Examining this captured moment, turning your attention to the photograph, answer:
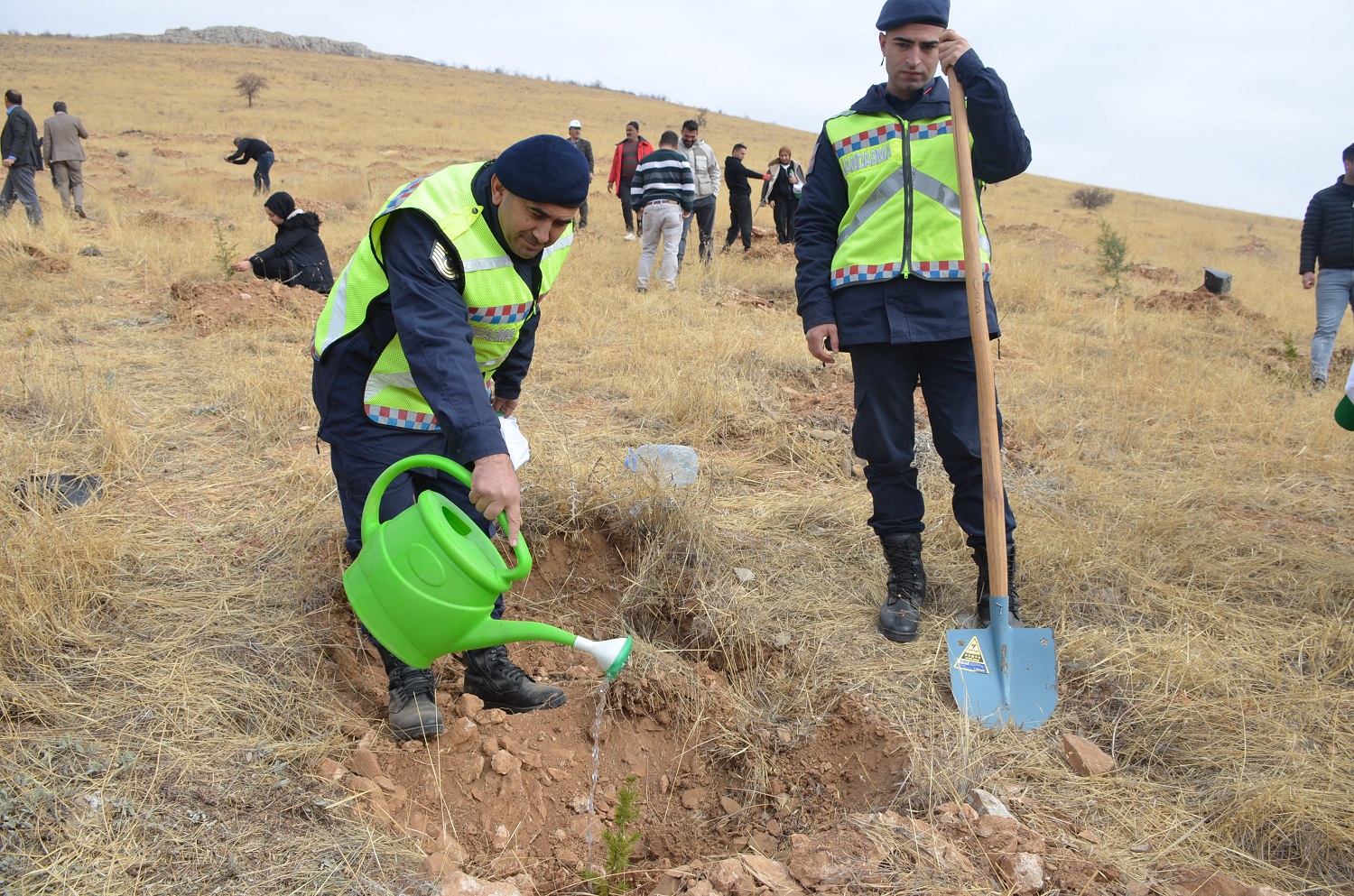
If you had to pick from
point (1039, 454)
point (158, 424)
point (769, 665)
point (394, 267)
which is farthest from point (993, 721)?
point (158, 424)

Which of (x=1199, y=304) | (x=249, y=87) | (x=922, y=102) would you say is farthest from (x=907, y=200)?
(x=249, y=87)

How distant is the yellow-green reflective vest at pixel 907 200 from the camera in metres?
2.46

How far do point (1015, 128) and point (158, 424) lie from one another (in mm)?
3810

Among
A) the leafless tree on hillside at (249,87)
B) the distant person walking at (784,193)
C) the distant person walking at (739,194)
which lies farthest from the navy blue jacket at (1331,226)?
A: the leafless tree on hillside at (249,87)

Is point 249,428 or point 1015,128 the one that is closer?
point 1015,128

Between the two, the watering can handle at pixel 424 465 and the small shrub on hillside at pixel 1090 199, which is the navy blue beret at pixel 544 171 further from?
the small shrub on hillside at pixel 1090 199

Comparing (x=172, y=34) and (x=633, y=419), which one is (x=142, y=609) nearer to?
(x=633, y=419)

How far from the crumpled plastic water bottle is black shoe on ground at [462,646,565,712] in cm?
105

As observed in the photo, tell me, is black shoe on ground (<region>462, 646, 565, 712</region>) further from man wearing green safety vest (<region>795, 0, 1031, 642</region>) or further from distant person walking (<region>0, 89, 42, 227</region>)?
distant person walking (<region>0, 89, 42, 227</region>)

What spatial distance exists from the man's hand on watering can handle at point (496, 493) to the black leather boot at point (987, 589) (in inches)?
63.9

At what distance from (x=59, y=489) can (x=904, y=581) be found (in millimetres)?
2938

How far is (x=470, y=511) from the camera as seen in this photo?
7.59 feet

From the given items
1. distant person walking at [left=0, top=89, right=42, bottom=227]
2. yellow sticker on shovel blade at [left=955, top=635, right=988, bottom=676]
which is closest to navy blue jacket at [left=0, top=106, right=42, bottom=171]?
distant person walking at [left=0, top=89, right=42, bottom=227]

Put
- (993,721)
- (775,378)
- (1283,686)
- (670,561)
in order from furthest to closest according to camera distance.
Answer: (775,378) < (670,561) < (1283,686) < (993,721)
